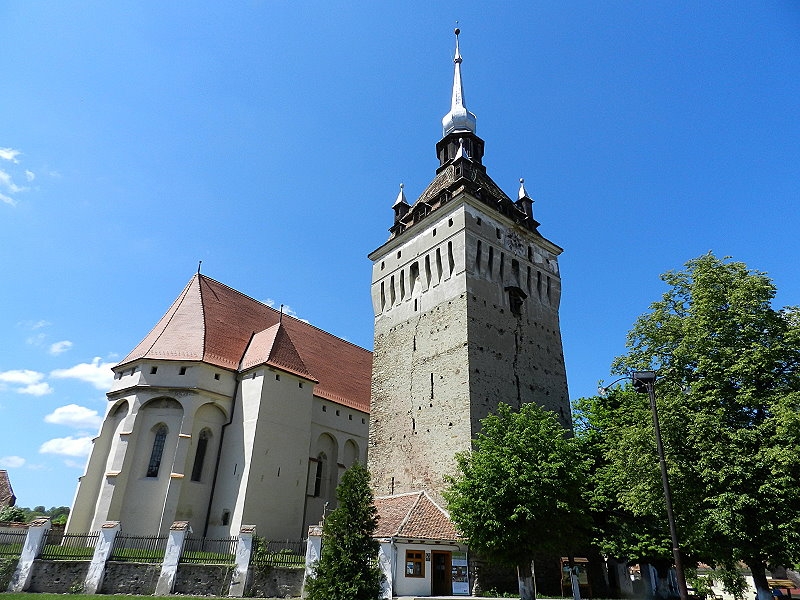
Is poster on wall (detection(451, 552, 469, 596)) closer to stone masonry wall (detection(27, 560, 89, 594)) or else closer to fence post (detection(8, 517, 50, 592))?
stone masonry wall (detection(27, 560, 89, 594))

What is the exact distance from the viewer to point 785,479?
43.1 feet

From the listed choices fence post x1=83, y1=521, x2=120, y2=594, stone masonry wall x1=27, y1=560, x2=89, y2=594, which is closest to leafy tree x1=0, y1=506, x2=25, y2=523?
stone masonry wall x1=27, y1=560, x2=89, y2=594

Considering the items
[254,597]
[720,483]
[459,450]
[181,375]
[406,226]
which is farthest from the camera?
[406,226]

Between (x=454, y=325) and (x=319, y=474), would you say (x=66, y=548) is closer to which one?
(x=319, y=474)

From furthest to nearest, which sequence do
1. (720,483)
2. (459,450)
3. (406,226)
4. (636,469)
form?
(406,226) < (459,450) < (636,469) < (720,483)

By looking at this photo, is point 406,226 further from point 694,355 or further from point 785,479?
point 785,479

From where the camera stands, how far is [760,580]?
14.2 m

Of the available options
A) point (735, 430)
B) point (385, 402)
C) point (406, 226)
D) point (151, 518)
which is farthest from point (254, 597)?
point (406, 226)

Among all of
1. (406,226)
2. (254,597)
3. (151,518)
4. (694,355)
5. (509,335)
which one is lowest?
(254,597)

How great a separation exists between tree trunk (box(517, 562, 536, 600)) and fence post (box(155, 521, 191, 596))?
1163 cm

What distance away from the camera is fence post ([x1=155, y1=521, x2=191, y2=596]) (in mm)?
16922

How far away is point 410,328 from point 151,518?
15.6 meters

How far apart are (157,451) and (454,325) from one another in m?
16.1

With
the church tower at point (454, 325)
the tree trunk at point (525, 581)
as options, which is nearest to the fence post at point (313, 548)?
the church tower at point (454, 325)
